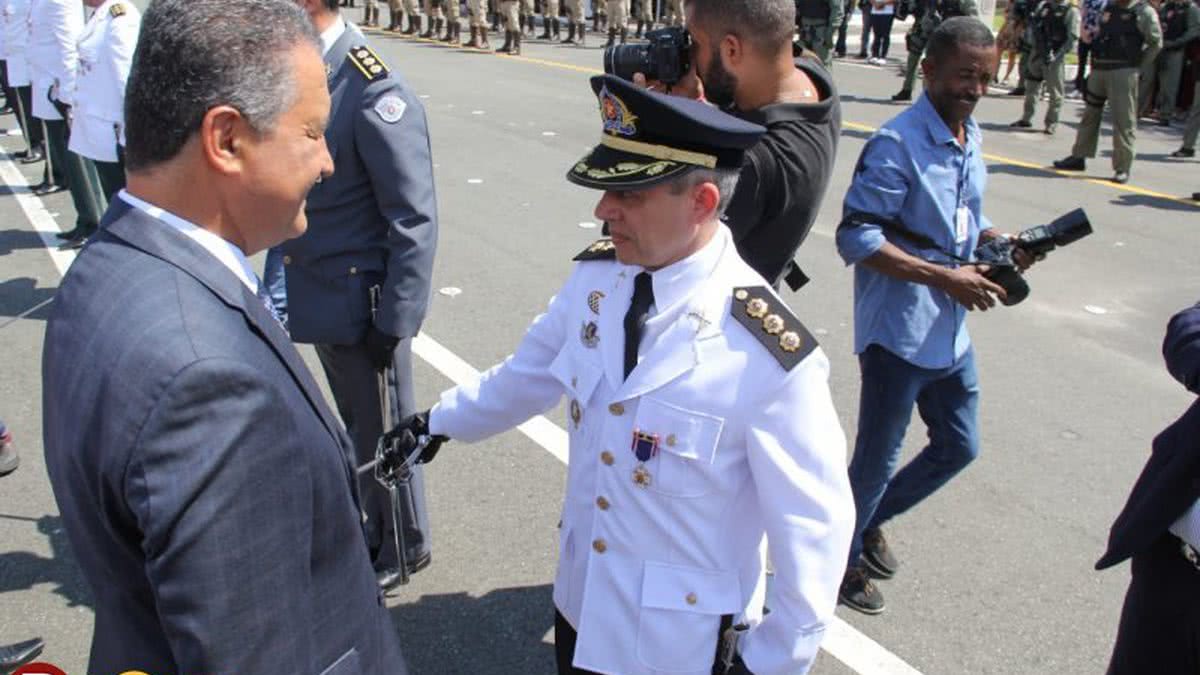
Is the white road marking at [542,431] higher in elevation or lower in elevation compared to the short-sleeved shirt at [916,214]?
lower

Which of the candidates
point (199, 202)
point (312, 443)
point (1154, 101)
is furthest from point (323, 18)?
point (1154, 101)

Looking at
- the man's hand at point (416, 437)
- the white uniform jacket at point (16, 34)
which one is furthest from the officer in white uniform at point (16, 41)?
the man's hand at point (416, 437)

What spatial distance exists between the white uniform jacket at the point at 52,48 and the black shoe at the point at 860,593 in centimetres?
640

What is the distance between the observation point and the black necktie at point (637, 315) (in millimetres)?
2096

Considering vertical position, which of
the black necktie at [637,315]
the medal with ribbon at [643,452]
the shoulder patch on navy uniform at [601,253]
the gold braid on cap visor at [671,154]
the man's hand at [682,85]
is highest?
the man's hand at [682,85]

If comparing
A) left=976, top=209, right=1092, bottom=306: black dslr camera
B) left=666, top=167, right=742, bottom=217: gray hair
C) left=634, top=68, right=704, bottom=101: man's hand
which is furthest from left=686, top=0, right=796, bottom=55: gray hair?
left=976, top=209, right=1092, bottom=306: black dslr camera

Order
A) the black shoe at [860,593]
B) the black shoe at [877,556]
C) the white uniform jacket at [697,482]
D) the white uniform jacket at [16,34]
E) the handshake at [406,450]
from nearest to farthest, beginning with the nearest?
the white uniform jacket at [697,482] < the handshake at [406,450] < the black shoe at [860,593] < the black shoe at [877,556] < the white uniform jacket at [16,34]

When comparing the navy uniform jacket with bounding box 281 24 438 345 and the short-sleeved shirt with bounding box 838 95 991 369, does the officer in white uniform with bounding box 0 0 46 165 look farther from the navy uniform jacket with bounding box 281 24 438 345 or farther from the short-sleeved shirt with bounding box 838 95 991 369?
the short-sleeved shirt with bounding box 838 95 991 369

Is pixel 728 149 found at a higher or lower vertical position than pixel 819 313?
higher

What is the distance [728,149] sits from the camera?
6.75 feet

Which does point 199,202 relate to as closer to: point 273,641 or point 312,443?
point 312,443

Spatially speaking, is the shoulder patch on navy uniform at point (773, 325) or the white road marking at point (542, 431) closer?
the shoulder patch on navy uniform at point (773, 325)

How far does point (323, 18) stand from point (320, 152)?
1900 mm

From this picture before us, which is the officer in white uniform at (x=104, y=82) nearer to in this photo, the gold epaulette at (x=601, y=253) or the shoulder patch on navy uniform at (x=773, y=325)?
the gold epaulette at (x=601, y=253)
